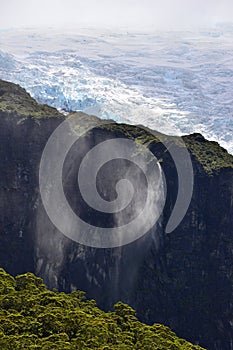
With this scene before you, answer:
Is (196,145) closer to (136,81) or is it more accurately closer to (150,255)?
(150,255)

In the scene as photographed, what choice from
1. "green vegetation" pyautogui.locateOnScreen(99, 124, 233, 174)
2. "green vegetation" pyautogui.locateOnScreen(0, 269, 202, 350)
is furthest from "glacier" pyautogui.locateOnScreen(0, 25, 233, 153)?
"green vegetation" pyautogui.locateOnScreen(0, 269, 202, 350)

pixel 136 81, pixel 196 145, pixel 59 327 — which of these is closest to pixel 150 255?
pixel 196 145

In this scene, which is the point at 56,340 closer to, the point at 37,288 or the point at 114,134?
the point at 37,288

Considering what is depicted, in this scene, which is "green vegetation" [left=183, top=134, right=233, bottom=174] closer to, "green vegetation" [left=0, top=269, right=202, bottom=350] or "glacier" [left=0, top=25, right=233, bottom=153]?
"green vegetation" [left=0, top=269, right=202, bottom=350]

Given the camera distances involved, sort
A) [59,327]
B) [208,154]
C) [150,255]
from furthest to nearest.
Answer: [208,154] → [150,255] → [59,327]

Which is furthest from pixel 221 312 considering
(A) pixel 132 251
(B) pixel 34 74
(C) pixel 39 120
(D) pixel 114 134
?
(B) pixel 34 74

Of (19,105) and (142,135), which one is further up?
(19,105)
